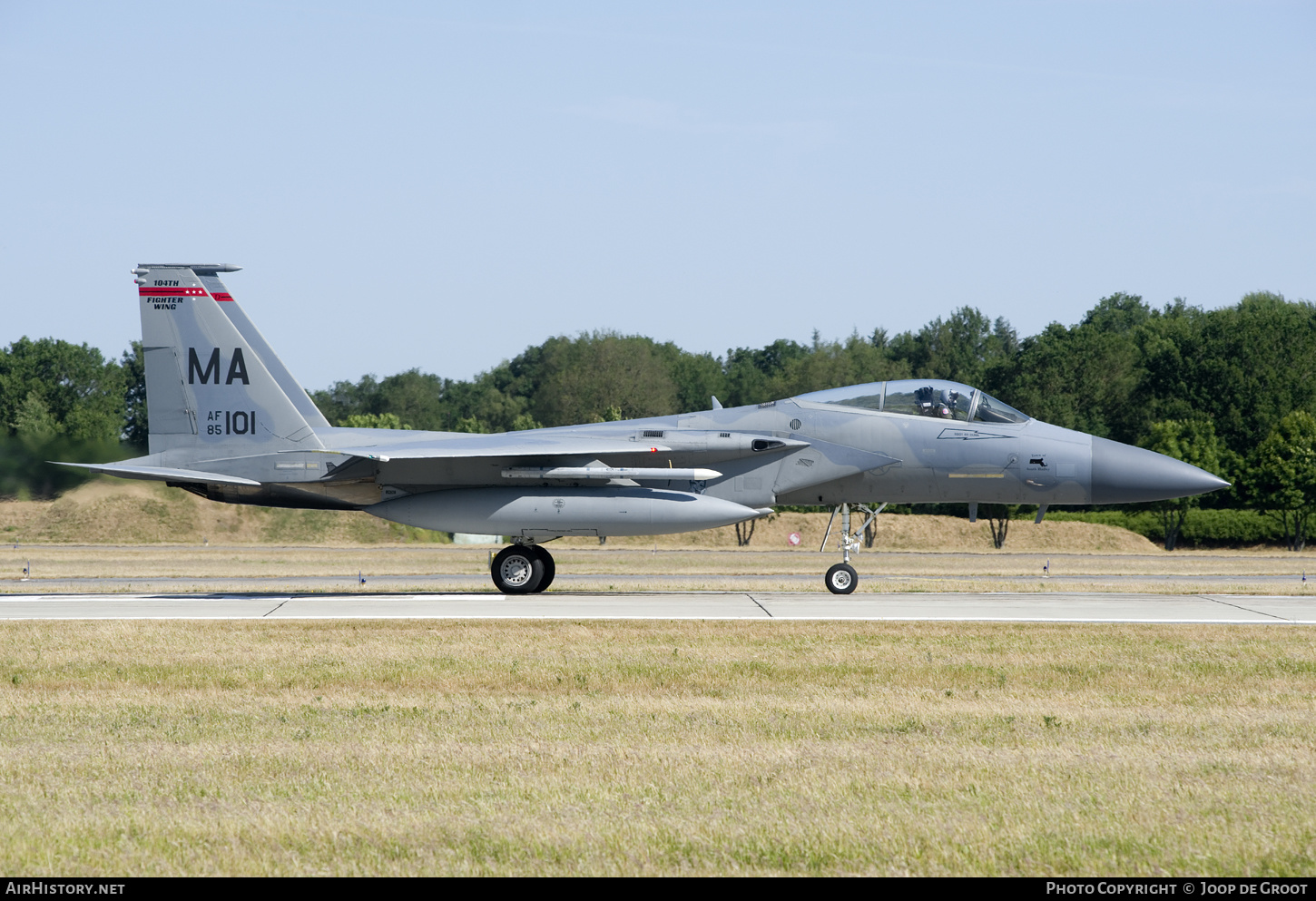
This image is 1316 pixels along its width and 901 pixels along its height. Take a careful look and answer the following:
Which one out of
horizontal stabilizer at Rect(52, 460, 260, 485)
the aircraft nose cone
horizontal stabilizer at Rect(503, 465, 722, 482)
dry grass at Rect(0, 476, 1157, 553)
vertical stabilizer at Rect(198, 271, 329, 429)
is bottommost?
dry grass at Rect(0, 476, 1157, 553)

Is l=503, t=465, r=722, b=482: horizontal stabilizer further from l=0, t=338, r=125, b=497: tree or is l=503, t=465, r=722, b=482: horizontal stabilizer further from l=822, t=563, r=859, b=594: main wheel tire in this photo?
l=0, t=338, r=125, b=497: tree

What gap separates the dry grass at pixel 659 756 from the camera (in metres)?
5.32

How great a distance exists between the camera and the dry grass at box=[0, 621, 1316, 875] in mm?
5320

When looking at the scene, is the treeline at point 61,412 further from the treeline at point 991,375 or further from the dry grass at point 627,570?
the treeline at point 991,375

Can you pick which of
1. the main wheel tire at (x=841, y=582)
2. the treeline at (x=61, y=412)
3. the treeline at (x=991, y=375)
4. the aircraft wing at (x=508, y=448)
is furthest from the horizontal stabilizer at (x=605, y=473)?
the treeline at (x=991, y=375)

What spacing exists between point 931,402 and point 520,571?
691 centimetres

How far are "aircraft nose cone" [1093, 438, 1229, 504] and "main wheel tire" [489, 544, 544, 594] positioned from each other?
8.68m

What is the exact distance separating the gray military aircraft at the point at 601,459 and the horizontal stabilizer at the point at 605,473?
0.09ft

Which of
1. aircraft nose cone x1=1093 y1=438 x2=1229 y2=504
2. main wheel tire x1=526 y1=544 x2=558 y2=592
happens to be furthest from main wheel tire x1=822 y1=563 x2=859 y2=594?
main wheel tire x1=526 y1=544 x2=558 y2=592

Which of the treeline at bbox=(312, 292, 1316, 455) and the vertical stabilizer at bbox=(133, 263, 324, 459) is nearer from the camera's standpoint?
the vertical stabilizer at bbox=(133, 263, 324, 459)

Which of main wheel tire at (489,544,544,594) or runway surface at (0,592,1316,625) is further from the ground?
main wheel tire at (489,544,544,594)

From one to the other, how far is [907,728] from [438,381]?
97732 millimetres

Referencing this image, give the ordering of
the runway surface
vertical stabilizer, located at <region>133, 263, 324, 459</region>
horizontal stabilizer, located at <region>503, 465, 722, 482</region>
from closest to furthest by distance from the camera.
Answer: the runway surface, horizontal stabilizer, located at <region>503, 465, 722, 482</region>, vertical stabilizer, located at <region>133, 263, 324, 459</region>

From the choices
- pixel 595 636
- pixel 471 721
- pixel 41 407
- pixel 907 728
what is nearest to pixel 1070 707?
pixel 907 728
